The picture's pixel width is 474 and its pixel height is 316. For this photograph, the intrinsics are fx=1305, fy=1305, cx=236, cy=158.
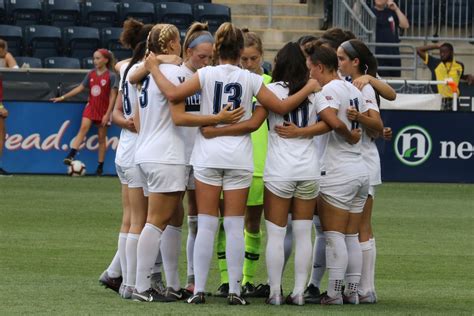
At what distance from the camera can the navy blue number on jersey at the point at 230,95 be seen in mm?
8664

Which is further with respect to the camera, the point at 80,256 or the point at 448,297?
the point at 80,256

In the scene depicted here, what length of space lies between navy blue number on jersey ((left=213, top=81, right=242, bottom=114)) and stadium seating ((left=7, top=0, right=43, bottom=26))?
16.3 metres

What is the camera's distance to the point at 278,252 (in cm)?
888

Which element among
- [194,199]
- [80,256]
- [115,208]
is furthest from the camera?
[115,208]

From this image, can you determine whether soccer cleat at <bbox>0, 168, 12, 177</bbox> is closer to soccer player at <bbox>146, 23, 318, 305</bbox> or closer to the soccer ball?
the soccer ball

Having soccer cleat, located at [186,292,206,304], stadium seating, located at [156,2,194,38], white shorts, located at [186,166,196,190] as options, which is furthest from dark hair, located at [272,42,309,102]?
stadium seating, located at [156,2,194,38]

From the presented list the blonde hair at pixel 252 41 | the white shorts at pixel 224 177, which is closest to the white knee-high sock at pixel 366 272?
the white shorts at pixel 224 177

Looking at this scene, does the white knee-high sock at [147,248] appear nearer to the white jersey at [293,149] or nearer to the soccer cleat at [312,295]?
the white jersey at [293,149]

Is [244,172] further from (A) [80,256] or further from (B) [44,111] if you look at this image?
(B) [44,111]

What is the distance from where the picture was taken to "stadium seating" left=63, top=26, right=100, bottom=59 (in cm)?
2380

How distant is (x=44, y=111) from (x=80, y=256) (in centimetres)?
891

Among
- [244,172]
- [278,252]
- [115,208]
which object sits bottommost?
[115,208]

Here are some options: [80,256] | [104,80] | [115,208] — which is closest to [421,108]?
[104,80]

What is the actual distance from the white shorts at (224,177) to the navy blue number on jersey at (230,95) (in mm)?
401
